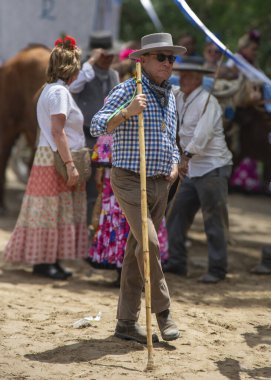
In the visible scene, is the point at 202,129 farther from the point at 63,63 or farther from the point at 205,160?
the point at 63,63

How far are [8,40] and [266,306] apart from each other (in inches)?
269

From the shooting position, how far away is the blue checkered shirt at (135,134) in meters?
5.73

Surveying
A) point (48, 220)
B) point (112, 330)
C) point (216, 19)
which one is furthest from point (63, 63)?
point (216, 19)

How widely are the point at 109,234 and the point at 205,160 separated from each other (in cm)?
117

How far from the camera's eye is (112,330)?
6.29 metres

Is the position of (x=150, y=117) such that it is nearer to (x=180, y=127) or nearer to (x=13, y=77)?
(x=180, y=127)

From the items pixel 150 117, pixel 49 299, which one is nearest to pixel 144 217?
pixel 150 117

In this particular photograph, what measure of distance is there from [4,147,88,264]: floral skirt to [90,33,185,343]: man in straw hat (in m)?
2.00

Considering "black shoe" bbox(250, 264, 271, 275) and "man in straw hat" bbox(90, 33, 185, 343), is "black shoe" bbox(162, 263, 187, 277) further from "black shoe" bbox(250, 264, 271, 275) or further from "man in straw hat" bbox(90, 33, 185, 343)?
"man in straw hat" bbox(90, 33, 185, 343)

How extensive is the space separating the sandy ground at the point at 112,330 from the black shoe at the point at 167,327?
2.7 inches

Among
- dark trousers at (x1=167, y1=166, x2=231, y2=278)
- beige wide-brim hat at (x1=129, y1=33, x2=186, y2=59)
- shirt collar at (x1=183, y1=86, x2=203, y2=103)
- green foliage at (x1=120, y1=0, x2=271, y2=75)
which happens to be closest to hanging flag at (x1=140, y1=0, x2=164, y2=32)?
green foliage at (x1=120, y1=0, x2=271, y2=75)

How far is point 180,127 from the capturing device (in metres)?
8.05

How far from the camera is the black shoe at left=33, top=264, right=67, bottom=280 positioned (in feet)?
26.7

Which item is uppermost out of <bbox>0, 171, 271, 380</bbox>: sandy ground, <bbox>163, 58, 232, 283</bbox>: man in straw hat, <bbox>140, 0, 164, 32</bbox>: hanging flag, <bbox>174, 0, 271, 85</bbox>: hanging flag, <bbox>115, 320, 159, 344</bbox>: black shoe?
<bbox>140, 0, 164, 32</bbox>: hanging flag
